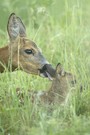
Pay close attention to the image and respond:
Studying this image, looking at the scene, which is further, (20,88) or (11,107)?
(20,88)

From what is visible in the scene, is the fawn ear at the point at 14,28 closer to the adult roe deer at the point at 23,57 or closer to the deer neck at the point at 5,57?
the adult roe deer at the point at 23,57

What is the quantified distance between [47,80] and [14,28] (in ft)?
2.68

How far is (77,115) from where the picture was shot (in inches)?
291

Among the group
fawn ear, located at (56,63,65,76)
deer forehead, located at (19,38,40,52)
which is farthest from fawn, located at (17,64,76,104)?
deer forehead, located at (19,38,40,52)

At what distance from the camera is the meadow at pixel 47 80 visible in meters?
6.65

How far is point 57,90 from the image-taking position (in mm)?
8008

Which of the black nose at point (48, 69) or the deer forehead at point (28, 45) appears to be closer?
the black nose at point (48, 69)

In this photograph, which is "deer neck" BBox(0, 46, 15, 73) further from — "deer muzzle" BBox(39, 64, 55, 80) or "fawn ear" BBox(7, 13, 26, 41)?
"deer muzzle" BBox(39, 64, 55, 80)

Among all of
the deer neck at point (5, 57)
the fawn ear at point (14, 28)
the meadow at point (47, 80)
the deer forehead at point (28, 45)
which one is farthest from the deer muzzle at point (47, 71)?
the fawn ear at point (14, 28)

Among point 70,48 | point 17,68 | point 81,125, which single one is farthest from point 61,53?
point 81,125

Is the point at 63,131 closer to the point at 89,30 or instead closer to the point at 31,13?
the point at 89,30

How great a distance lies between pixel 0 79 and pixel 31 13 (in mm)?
2875

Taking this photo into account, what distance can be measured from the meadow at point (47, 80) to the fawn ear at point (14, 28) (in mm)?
477

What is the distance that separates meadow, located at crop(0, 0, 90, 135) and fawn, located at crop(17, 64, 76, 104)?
0.10 m
